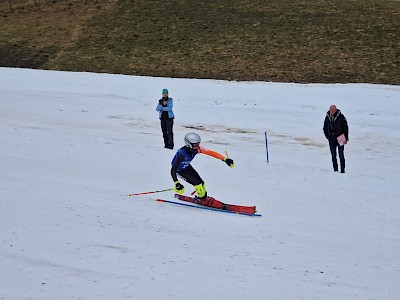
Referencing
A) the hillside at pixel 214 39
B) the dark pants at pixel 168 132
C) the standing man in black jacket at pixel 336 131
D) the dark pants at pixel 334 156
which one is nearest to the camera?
the dark pants at pixel 334 156

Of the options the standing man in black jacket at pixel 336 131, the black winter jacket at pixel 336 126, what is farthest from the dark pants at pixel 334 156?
the black winter jacket at pixel 336 126

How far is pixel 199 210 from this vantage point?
13594mm

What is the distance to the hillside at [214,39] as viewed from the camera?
117 ft

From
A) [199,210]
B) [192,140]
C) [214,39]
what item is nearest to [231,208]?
[199,210]

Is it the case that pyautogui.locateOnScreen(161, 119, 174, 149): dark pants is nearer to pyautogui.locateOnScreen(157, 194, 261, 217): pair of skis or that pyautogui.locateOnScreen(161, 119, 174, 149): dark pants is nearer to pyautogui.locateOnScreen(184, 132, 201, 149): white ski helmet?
pyautogui.locateOnScreen(157, 194, 261, 217): pair of skis

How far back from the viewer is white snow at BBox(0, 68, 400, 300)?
32.6 ft

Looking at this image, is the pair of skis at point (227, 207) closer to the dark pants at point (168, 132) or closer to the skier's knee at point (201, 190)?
the skier's knee at point (201, 190)

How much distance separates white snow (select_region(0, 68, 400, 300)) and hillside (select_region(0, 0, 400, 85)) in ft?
32.0

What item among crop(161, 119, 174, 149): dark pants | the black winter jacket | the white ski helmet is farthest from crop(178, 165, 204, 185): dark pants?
crop(161, 119, 174, 149): dark pants

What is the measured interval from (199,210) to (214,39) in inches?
1099

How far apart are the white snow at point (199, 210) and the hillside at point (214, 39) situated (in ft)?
32.0

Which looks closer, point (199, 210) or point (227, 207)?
point (227, 207)

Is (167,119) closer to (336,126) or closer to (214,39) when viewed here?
(336,126)

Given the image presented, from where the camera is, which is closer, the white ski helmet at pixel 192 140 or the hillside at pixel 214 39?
the white ski helmet at pixel 192 140
